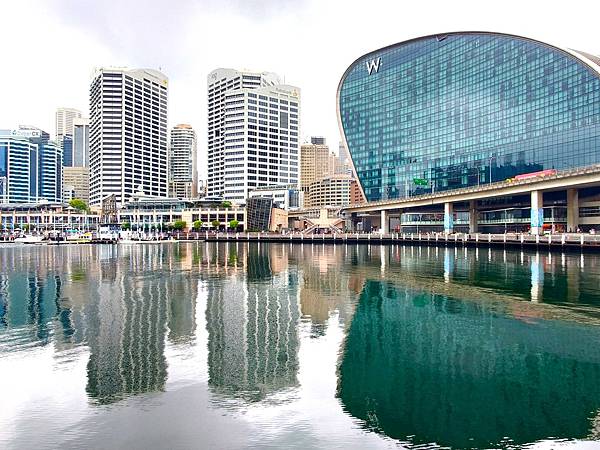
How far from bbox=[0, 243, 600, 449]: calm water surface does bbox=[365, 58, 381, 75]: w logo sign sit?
16865cm

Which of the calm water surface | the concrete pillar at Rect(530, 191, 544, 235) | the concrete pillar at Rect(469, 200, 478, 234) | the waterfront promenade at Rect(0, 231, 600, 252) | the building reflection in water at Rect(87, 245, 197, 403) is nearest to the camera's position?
the calm water surface

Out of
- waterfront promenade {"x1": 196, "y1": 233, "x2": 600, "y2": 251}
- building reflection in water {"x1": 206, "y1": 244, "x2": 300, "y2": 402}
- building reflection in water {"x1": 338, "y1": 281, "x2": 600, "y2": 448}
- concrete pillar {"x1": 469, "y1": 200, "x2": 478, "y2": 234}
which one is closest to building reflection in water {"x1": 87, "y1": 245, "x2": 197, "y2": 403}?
building reflection in water {"x1": 206, "y1": 244, "x2": 300, "y2": 402}

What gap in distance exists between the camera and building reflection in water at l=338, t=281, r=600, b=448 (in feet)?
47.0

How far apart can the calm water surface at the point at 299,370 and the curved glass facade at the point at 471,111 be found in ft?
350

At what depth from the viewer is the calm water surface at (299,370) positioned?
1396 cm

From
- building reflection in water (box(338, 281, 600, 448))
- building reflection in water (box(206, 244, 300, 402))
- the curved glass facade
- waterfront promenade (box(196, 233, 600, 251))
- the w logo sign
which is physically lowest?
building reflection in water (box(338, 281, 600, 448))

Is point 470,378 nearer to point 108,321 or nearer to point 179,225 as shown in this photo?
point 108,321

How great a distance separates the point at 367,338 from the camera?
2448 cm

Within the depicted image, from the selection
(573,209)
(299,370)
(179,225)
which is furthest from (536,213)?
(179,225)

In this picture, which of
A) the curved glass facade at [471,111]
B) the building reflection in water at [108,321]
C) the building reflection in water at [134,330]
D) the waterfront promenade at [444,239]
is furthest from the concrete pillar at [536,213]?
the building reflection in water at [134,330]

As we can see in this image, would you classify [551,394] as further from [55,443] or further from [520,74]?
[520,74]

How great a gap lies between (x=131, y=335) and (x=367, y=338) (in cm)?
1191

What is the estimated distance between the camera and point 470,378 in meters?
18.3

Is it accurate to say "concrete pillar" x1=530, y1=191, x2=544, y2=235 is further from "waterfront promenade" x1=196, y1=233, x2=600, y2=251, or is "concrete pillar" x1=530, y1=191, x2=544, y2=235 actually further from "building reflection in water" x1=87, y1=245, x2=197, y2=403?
"building reflection in water" x1=87, y1=245, x2=197, y2=403
